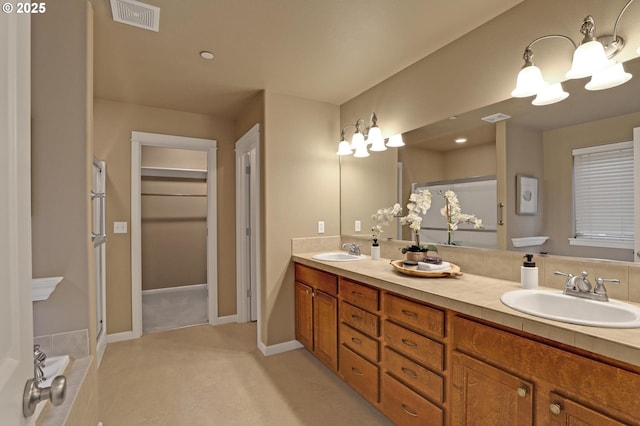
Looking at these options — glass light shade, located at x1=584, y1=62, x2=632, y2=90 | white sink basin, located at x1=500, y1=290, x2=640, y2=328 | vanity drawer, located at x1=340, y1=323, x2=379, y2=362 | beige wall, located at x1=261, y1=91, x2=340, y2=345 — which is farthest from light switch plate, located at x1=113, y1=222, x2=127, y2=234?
glass light shade, located at x1=584, y1=62, x2=632, y2=90

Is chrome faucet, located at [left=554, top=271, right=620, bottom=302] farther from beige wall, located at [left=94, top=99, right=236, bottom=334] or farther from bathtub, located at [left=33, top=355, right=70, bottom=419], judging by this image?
beige wall, located at [left=94, top=99, right=236, bottom=334]

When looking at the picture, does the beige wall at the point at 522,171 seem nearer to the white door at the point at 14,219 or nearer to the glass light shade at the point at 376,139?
the glass light shade at the point at 376,139

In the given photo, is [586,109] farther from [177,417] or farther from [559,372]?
[177,417]

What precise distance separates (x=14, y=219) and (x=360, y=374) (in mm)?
2017

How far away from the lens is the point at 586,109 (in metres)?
1.55

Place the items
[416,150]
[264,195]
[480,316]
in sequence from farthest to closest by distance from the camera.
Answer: [264,195] < [416,150] < [480,316]

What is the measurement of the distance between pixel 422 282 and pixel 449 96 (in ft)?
4.34

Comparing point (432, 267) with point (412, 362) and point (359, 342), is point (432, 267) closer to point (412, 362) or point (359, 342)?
point (412, 362)

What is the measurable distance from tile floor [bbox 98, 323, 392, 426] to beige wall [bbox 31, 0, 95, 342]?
34.2 inches

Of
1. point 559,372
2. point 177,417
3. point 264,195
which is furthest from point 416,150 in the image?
point 177,417

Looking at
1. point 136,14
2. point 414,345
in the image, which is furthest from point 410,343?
point 136,14

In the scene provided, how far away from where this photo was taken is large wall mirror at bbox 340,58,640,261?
1.48 meters

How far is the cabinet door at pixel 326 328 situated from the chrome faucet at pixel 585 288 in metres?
1.42

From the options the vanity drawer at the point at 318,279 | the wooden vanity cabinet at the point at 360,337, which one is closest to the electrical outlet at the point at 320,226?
the vanity drawer at the point at 318,279
